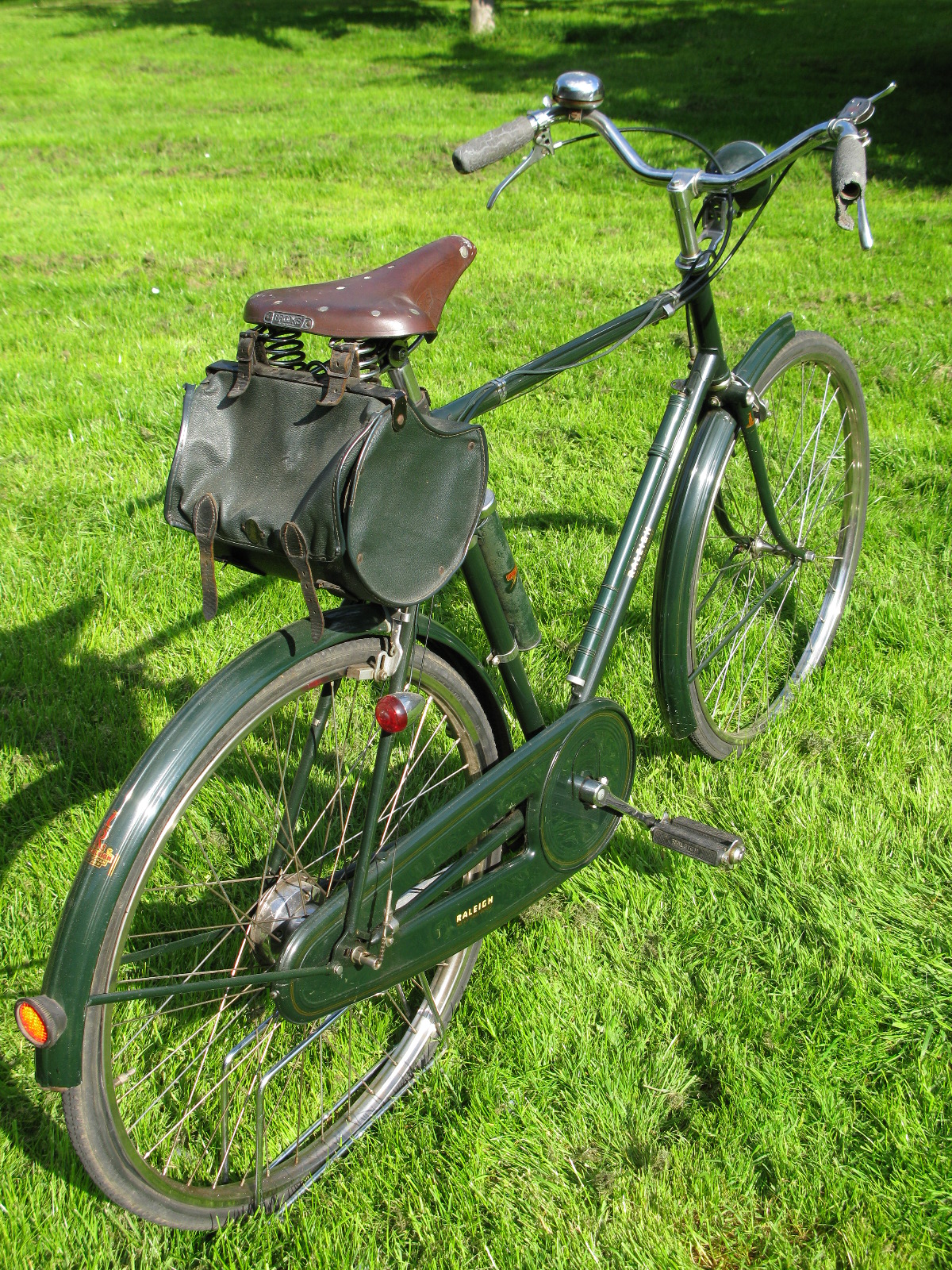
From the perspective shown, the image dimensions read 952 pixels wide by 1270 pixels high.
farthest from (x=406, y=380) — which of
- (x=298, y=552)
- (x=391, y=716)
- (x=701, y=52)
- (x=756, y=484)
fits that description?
(x=701, y=52)

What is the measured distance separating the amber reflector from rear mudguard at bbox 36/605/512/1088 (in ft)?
0.08

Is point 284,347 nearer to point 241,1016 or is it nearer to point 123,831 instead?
point 123,831

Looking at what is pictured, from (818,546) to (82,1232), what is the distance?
305 centimetres

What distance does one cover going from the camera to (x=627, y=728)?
2.33 meters

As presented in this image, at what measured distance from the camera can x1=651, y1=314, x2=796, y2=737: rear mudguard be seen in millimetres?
2475

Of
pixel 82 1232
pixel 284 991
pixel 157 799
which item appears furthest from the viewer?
pixel 82 1232

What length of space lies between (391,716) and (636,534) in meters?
0.89

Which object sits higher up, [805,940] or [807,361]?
[807,361]

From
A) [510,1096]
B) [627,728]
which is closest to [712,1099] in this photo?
[510,1096]

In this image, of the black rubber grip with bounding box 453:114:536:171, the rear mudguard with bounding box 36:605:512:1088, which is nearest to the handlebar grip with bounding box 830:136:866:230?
the black rubber grip with bounding box 453:114:536:171

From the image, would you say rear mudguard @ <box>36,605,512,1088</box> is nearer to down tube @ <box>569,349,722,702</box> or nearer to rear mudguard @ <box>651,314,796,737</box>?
down tube @ <box>569,349,722,702</box>

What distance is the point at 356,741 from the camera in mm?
2756

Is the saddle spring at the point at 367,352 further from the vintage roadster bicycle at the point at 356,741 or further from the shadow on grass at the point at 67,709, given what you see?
the shadow on grass at the point at 67,709

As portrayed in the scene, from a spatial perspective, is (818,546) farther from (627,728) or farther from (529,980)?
(529,980)
